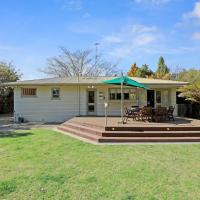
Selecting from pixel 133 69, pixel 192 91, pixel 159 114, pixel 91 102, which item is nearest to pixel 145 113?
pixel 159 114

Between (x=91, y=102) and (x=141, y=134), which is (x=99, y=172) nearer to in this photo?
(x=141, y=134)

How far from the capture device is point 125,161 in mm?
8508

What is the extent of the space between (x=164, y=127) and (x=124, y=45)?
21346 millimetres

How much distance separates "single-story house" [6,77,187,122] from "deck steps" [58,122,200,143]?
29.6 feet

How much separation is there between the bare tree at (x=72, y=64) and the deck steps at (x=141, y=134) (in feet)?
105

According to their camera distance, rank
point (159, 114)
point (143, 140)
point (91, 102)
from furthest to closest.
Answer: point (91, 102), point (159, 114), point (143, 140)

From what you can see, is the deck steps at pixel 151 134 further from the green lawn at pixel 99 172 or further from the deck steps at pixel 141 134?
the green lawn at pixel 99 172

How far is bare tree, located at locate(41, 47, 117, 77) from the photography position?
4469 centimetres

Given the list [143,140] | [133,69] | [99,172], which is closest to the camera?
[99,172]

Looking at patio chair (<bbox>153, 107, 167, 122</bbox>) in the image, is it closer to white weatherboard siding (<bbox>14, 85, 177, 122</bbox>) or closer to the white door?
white weatherboard siding (<bbox>14, 85, 177, 122</bbox>)

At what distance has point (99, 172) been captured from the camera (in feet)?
24.0

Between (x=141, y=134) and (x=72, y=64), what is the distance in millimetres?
33674

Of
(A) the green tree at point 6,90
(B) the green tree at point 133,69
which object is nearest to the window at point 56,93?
(A) the green tree at point 6,90

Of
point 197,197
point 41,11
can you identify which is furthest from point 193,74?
point 197,197
